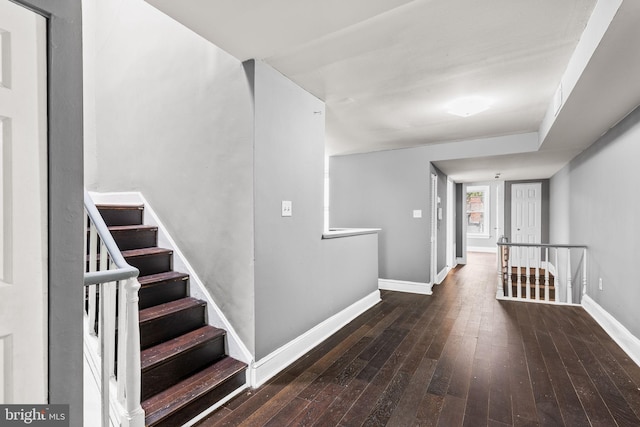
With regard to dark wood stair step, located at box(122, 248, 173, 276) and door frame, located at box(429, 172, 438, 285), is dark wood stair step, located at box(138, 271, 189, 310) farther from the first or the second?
door frame, located at box(429, 172, 438, 285)

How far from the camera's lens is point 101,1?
359 cm

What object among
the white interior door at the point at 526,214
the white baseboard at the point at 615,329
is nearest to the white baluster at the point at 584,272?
the white baseboard at the point at 615,329

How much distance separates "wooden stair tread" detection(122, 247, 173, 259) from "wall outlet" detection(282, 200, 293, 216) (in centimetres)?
107

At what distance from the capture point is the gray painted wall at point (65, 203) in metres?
0.97

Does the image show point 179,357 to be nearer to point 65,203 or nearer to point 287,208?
point 287,208

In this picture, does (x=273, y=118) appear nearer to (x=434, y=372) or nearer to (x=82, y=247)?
(x=82, y=247)

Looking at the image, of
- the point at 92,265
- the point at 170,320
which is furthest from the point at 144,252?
the point at 92,265

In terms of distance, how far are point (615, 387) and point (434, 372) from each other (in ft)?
3.82

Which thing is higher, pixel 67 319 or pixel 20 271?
pixel 20 271

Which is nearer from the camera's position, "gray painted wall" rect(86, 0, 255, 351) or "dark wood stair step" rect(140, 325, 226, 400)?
"dark wood stair step" rect(140, 325, 226, 400)

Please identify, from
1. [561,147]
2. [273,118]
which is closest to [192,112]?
[273,118]

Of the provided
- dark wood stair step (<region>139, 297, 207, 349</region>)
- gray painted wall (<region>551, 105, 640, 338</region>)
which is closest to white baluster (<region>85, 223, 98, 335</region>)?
dark wood stair step (<region>139, 297, 207, 349</region>)

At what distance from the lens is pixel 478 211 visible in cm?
1055

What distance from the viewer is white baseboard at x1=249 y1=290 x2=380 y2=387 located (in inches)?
85.0
